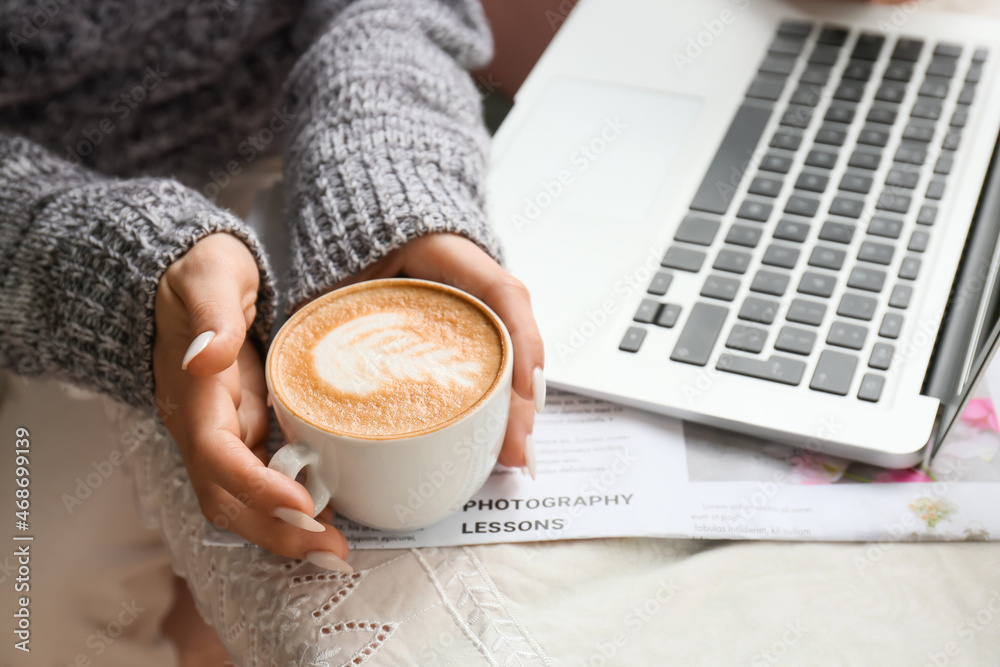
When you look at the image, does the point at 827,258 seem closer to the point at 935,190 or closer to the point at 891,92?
the point at 935,190

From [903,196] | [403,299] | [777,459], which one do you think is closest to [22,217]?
[403,299]

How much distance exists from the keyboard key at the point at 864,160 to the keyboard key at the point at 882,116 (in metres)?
0.05

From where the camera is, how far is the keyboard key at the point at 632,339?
18.5 inches

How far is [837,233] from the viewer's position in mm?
521

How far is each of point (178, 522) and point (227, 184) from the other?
42 cm

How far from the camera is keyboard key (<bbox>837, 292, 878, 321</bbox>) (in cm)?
47

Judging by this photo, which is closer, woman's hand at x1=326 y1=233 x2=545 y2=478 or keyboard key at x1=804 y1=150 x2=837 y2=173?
woman's hand at x1=326 y1=233 x2=545 y2=478

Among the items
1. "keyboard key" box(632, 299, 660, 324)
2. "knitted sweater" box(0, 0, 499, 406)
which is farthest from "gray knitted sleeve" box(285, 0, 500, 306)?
"keyboard key" box(632, 299, 660, 324)

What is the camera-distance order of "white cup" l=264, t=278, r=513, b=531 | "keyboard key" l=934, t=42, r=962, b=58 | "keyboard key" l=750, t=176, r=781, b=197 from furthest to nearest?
"keyboard key" l=934, t=42, r=962, b=58 < "keyboard key" l=750, t=176, r=781, b=197 < "white cup" l=264, t=278, r=513, b=531

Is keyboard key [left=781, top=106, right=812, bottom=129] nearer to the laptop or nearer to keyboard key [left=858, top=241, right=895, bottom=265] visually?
the laptop

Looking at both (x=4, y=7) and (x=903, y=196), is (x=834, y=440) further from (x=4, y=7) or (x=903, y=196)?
(x=4, y=7)

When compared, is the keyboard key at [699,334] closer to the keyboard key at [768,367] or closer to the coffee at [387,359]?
the keyboard key at [768,367]

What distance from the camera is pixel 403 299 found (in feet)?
1.40

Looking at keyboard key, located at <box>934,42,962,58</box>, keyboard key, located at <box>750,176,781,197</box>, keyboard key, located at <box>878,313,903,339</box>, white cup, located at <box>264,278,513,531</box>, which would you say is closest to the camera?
white cup, located at <box>264,278,513,531</box>
